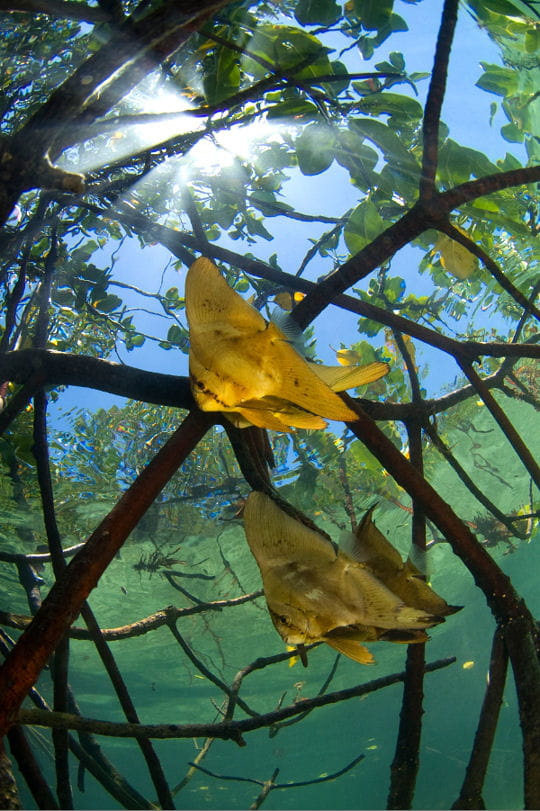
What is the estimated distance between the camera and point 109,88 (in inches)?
42.2

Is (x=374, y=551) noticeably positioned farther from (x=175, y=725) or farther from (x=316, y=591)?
(x=175, y=725)

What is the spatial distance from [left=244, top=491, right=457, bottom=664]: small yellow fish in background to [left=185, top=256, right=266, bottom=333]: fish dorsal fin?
0.25m

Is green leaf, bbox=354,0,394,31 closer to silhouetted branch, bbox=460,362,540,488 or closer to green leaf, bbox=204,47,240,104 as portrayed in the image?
green leaf, bbox=204,47,240,104

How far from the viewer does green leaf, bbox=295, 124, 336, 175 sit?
1.70 metres

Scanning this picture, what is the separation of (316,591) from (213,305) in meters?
0.40

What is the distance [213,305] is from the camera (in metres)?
0.68

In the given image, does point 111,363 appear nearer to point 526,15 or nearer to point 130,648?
point 526,15

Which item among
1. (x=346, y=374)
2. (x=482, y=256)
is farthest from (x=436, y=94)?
(x=346, y=374)

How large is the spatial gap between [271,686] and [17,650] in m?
26.0

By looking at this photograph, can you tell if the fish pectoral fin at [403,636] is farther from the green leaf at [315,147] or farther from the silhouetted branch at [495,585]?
the green leaf at [315,147]

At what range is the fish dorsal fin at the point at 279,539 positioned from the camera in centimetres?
69

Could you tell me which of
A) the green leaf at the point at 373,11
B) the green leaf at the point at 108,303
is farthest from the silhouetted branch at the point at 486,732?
the green leaf at the point at 108,303

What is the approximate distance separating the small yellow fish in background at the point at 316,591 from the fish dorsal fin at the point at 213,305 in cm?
25

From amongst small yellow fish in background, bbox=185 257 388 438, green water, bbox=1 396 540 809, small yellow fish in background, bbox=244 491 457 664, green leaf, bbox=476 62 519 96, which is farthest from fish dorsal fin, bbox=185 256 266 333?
green leaf, bbox=476 62 519 96
